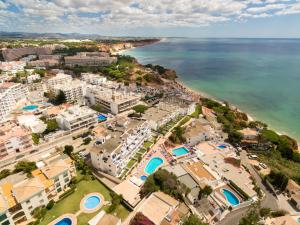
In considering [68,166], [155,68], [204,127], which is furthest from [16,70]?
[204,127]

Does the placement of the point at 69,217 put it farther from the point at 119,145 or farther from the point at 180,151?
the point at 180,151

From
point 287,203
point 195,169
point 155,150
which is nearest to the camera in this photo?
point 287,203

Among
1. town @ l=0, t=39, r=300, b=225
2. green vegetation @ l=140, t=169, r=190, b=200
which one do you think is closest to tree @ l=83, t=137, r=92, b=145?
town @ l=0, t=39, r=300, b=225

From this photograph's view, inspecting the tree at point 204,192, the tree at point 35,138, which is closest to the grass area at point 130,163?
the tree at point 204,192

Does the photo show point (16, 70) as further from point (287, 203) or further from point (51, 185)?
Result: point (287, 203)

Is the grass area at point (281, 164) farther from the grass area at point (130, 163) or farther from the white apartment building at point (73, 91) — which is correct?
the white apartment building at point (73, 91)

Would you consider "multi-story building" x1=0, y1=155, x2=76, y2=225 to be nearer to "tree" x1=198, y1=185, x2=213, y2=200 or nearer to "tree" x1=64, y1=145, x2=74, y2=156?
"tree" x1=64, y1=145, x2=74, y2=156
